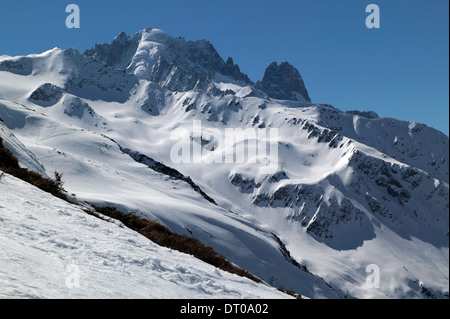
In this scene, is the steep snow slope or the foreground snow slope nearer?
the foreground snow slope

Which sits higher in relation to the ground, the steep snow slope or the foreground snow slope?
the foreground snow slope

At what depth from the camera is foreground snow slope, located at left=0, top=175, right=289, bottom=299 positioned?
19.3 feet

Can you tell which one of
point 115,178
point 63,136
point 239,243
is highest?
point 63,136

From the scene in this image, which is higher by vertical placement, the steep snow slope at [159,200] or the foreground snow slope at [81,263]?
the foreground snow slope at [81,263]

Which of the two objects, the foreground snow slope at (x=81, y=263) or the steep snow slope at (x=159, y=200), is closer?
the foreground snow slope at (x=81, y=263)

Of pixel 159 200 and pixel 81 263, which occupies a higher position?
pixel 81 263

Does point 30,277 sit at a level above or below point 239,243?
above

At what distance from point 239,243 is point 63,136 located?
215 feet

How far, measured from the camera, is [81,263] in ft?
23.5

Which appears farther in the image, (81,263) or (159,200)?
(159,200)

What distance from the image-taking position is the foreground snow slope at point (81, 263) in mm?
5891
